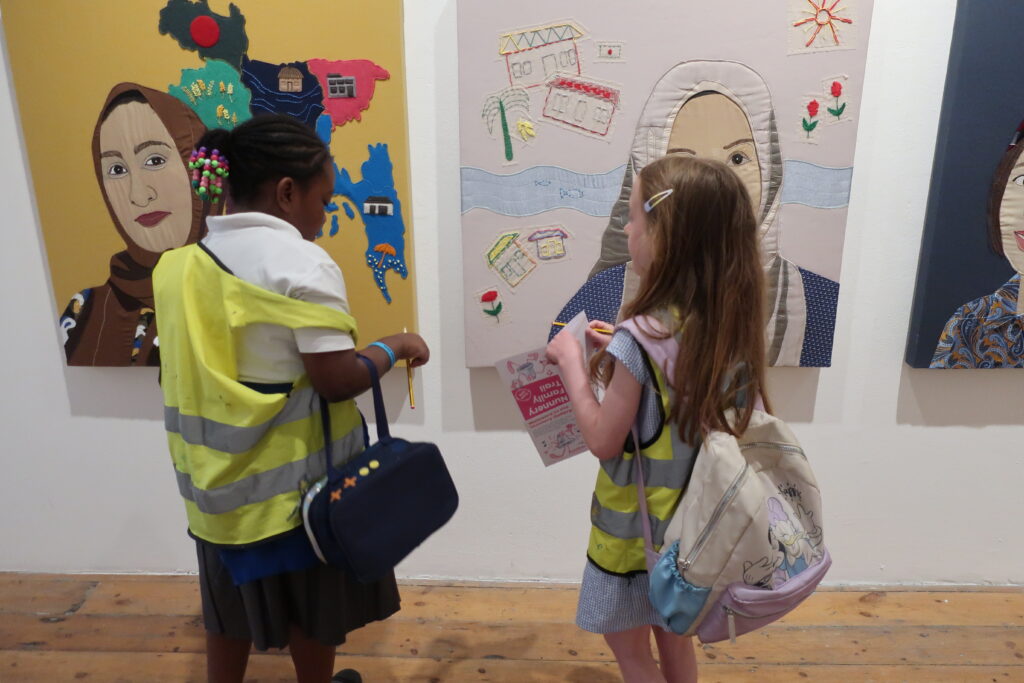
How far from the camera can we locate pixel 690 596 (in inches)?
37.8

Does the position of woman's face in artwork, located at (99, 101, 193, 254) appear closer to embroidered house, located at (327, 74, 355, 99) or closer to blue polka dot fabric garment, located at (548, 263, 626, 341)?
embroidered house, located at (327, 74, 355, 99)

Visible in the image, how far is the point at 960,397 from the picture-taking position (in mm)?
1743

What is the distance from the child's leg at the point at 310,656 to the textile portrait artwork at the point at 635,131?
85 cm

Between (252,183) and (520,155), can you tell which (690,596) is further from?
(520,155)

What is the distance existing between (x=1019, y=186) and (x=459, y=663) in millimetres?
1848

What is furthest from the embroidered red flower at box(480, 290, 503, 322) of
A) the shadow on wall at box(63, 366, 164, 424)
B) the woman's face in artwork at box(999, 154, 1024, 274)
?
the woman's face in artwork at box(999, 154, 1024, 274)

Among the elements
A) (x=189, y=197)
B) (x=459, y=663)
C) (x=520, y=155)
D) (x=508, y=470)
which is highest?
(x=520, y=155)

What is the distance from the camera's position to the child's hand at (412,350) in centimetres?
118

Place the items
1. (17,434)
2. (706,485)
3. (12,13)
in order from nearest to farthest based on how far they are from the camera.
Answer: (706,485) < (12,13) < (17,434)

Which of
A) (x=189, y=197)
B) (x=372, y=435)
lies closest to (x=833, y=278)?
(x=372, y=435)

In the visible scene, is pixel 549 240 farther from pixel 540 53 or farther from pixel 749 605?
pixel 749 605

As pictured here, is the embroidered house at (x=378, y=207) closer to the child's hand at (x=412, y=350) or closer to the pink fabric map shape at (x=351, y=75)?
the pink fabric map shape at (x=351, y=75)

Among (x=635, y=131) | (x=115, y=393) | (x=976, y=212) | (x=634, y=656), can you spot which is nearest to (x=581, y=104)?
(x=635, y=131)

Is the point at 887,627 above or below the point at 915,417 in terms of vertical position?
below
